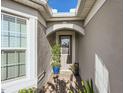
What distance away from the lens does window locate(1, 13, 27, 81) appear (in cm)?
438

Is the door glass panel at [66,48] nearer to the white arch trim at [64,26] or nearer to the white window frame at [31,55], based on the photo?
the white arch trim at [64,26]

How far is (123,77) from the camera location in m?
2.48

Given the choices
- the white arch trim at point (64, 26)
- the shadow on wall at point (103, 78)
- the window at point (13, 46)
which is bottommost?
the shadow on wall at point (103, 78)

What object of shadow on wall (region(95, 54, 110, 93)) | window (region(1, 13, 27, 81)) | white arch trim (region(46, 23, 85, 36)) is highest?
white arch trim (region(46, 23, 85, 36))

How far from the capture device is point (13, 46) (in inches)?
184

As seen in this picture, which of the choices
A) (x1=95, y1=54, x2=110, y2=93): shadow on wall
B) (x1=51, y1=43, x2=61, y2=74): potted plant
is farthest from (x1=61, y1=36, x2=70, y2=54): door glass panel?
(x1=95, y1=54, x2=110, y2=93): shadow on wall

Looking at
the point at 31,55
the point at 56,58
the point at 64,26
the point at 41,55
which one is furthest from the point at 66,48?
the point at 31,55

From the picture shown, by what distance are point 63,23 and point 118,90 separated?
6.32 metres

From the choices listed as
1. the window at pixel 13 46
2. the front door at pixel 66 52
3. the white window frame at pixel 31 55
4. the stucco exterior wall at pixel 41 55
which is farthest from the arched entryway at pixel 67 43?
the window at pixel 13 46

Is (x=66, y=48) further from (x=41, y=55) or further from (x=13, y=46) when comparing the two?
(x=13, y=46)

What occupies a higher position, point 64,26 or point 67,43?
point 64,26

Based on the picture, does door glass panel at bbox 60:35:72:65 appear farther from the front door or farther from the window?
the window

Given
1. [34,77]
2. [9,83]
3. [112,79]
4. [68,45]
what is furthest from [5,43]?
[68,45]

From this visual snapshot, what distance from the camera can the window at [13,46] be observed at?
172 inches
